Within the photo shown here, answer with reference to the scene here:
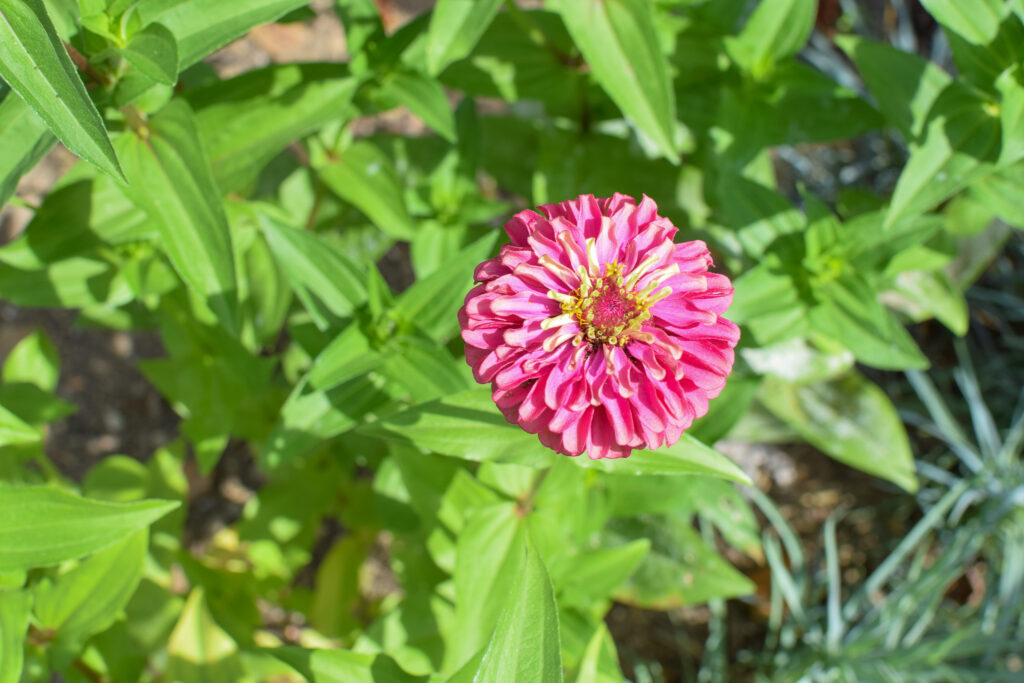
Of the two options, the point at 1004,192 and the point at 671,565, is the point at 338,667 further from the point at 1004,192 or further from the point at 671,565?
the point at 1004,192

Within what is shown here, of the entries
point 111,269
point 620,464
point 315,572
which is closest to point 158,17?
point 111,269

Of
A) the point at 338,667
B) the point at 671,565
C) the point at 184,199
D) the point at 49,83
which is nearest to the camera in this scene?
the point at 49,83

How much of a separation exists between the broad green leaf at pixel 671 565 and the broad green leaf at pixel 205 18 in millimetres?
1751

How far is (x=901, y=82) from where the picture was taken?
2.00 metres

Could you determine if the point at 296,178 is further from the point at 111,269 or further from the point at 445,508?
the point at 445,508

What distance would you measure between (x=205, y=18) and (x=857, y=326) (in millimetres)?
1635

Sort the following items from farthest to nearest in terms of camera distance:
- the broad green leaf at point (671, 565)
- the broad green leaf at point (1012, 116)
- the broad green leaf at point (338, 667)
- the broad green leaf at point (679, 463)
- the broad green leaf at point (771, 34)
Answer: the broad green leaf at point (671, 565), the broad green leaf at point (771, 34), the broad green leaf at point (1012, 116), the broad green leaf at point (338, 667), the broad green leaf at point (679, 463)

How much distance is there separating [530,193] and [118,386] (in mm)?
1977

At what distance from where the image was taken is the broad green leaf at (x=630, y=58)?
66.8 inches

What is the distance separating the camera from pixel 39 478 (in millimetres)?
2098

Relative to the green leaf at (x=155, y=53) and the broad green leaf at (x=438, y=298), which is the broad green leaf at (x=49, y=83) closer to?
the green leaf at (x=155, y=53)

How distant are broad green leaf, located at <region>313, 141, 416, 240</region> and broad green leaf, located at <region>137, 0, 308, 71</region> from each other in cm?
66

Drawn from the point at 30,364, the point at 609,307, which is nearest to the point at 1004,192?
the point at 609,307

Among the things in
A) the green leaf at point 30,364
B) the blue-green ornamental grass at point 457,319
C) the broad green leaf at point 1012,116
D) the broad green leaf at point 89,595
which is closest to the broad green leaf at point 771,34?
the blue-green ornamental grass at point 457,319
